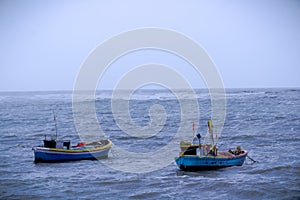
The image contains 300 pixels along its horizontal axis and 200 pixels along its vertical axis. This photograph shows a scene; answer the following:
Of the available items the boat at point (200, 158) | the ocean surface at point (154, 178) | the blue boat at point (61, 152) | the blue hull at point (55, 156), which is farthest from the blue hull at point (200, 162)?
the blue hull at point (55, 156)

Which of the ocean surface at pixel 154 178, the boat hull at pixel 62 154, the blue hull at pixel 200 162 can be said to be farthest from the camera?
the boat hull at pixel 62 154

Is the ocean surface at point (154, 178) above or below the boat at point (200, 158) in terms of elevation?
below

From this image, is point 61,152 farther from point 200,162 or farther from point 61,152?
point 200,162

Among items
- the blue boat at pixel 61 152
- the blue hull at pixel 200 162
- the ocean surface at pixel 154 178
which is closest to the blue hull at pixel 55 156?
the blue boat at pixel 61 152

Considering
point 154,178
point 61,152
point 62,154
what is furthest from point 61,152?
point 154,178

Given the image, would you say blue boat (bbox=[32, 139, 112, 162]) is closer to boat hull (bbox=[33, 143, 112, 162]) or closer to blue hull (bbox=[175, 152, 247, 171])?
boat hull (bbox=[33, 143, 112, 162])

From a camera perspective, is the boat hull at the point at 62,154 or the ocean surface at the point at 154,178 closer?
the ocean surface at the point at 154,178

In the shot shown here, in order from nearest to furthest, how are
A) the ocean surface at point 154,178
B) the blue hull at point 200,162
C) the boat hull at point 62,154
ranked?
1. the ocean surface at point 154,178
2. the blue hull at point 200,162
3. the boat hull at point 62,154

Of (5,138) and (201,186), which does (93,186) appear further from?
(5,138)

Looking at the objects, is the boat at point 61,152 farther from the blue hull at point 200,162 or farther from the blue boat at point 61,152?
the blue hull at point 200,162

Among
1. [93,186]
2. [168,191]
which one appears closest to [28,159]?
[93,186]

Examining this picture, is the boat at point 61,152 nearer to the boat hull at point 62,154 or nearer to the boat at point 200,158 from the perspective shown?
the boat hull at point 62,154

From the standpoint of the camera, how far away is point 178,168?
2406 cm

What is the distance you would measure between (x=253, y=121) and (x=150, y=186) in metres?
33.4
